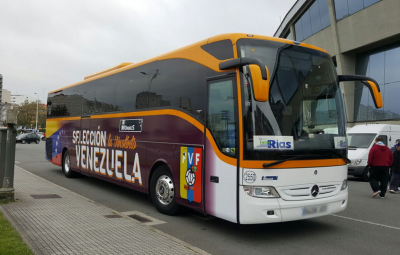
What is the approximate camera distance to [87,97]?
11547mm

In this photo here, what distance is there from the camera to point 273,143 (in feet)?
17.5

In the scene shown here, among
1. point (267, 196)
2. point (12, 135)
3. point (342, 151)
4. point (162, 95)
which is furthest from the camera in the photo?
point (12, 135)

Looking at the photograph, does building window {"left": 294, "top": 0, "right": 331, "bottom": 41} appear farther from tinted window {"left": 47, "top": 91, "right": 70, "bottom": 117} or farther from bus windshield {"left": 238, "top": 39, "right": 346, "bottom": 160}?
bus windshield {"left": 238, "top": 39, "right": 346, "bottom": 160}

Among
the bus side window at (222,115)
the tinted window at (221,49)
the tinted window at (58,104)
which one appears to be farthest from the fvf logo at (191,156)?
the tinted window at (58,104)

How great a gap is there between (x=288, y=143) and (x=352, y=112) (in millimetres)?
24637

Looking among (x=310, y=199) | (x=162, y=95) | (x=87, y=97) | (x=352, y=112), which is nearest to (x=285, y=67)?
(x=310, y=199)

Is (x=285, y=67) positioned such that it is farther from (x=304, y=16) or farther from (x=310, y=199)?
(x=304, y=16)

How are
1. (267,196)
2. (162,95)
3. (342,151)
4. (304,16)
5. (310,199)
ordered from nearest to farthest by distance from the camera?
(267,196), (310,199), (342,151), (162,95), (304,16)

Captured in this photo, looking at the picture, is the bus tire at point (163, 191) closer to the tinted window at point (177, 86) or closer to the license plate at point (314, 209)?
the tinted window at point (177, 86)

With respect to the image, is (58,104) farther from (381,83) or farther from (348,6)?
(348,6)

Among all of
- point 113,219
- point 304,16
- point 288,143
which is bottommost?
point 113,219

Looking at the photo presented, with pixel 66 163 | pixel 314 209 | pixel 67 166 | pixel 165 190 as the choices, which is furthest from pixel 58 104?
pixel 314 209

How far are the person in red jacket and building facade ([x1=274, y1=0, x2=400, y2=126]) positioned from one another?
1511 cm

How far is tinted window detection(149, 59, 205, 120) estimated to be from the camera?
6.46m
